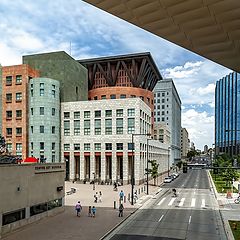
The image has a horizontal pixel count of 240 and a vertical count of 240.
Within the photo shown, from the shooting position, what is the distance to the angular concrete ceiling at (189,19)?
13.1 meters

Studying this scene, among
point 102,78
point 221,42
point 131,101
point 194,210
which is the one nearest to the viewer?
point 221,42

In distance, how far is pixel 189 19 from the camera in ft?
47.8

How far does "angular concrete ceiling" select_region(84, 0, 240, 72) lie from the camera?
13094 mm

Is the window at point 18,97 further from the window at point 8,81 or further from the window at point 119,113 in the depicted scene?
the window at point 119,113

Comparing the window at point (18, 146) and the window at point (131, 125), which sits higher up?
the window at point (131, 125)

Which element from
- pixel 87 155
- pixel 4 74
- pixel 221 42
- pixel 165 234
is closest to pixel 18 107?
pixel 4 74

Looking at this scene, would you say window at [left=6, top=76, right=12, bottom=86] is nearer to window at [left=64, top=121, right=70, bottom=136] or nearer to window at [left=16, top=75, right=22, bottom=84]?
window at [left=16, top=75, right=22, bottom=84]

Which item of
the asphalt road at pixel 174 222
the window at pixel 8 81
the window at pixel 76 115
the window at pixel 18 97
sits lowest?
the asphalt road at pixel 174 222

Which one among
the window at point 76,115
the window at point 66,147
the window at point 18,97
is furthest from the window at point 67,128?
the window at point 18,97

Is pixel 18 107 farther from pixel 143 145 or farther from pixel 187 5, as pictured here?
pixel 187 5

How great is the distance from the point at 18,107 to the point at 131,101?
2746 cm

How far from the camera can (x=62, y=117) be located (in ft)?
285

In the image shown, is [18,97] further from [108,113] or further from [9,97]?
[108,113]

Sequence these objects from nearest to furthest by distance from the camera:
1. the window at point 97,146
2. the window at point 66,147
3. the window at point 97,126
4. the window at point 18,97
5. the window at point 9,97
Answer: the window at point 97,146 < the window at point 97,126 < the window at point 18,97 < the window at point 9,97 < the window at point 66,147
